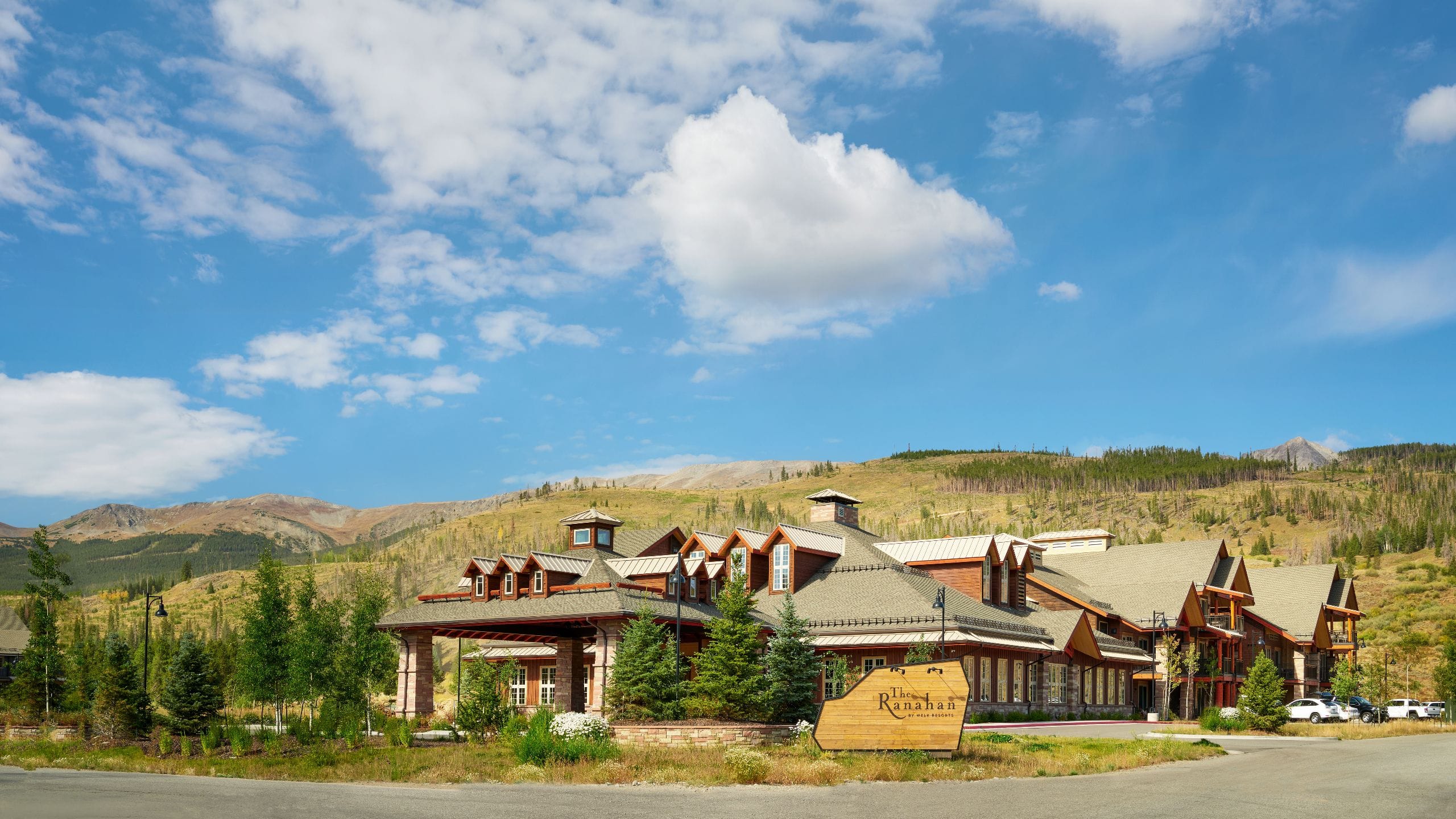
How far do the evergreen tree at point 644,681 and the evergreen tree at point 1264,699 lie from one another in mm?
23996

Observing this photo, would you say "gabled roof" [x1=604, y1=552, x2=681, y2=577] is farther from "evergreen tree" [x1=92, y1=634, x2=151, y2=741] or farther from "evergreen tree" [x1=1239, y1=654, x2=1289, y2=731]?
"evergreen tree" [x1=1239, y1=654, x2=1289, y2=731]

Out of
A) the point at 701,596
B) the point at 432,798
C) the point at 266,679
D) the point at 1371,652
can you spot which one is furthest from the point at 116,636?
the point at 1371,652

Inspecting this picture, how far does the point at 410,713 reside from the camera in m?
46.5

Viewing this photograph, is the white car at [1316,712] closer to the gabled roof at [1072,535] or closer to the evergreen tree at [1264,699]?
the evergreen tree at [1264,699]

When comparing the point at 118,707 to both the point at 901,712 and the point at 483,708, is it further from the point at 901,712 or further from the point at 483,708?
the point at 901,712

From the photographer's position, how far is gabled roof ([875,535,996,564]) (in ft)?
173

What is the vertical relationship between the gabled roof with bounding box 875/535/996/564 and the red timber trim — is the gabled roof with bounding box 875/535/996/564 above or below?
above


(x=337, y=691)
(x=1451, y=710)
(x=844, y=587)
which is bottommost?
(x=1451, y=710)

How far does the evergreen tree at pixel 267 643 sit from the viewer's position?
42.7 meters

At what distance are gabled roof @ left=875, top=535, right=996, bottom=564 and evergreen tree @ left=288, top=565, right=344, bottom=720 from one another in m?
25.8

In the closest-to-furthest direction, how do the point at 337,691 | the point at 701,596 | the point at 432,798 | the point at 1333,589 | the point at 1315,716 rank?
the point at 432,798
the point at 337,691
the point at 701,596
the point at 1315,716
the point at 1333,589

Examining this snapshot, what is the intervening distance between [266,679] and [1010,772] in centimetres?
3014

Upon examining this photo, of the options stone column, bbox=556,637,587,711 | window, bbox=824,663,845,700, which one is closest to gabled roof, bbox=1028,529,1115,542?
window, bbox=824,663,845,700

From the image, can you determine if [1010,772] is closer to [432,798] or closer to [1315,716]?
[432,798]
